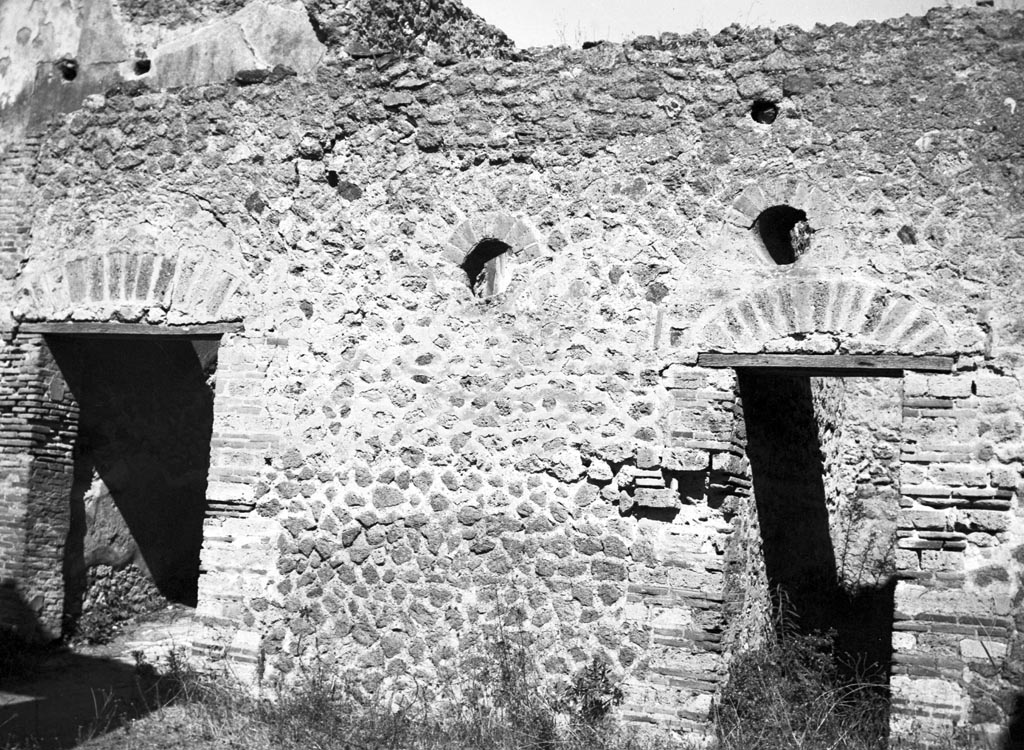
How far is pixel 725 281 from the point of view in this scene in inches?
235

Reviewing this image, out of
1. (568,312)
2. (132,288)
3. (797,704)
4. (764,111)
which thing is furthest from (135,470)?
(764,111)

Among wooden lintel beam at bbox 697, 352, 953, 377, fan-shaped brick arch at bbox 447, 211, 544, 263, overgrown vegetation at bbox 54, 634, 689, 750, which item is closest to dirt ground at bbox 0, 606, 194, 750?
overgrown vegetation at bbox 54, 634, 689, 750

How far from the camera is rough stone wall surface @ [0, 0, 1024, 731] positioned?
5.48 metres

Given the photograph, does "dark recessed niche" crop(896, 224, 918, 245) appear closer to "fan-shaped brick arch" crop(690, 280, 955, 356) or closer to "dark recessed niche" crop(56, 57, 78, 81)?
"fan-shaped brick arch" crop(690, 280, 955, 356)

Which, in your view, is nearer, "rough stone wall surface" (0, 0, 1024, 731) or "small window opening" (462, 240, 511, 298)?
"rough stone wall surface" (0, 0, 1024, 731)

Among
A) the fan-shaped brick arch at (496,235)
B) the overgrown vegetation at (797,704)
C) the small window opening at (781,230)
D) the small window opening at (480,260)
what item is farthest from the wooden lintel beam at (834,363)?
the overgrown vegetation at (797,704)

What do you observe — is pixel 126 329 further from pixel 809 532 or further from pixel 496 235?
pixel 809 532

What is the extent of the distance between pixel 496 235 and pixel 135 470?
416cm

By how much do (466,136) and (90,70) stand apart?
300 centimetres

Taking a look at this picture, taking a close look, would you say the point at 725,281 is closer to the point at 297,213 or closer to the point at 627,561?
the point at 627,561

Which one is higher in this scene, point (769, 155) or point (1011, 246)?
point (769, 155)

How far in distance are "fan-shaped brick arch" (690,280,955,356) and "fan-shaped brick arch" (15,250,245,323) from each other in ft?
10.1

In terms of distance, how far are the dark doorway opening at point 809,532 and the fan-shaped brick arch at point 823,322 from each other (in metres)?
0.74

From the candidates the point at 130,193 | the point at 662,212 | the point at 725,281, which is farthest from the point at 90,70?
the point at 725,281
